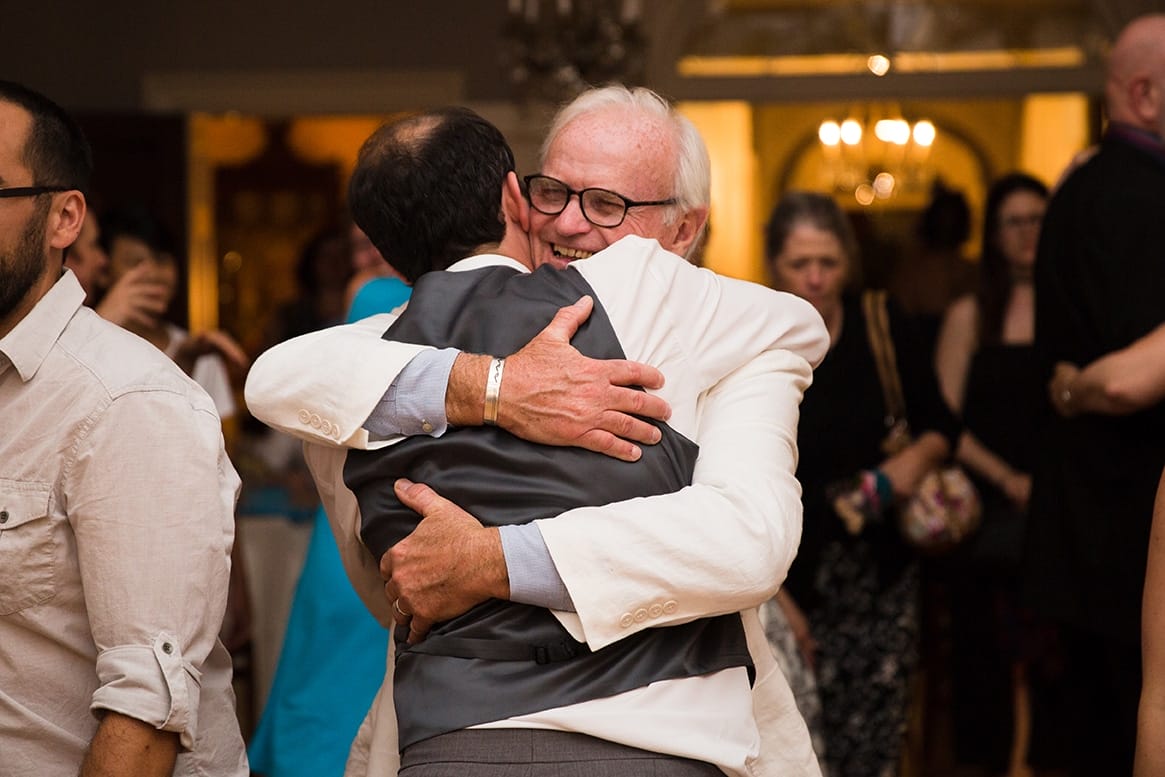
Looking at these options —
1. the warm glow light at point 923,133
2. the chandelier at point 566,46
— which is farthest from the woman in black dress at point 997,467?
the warm glow light at point 923,133

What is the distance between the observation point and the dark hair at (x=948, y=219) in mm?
5691

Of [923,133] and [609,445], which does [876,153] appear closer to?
[923,133]

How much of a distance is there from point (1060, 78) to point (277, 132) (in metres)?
5.26

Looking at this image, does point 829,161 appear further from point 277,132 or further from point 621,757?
point 621,757

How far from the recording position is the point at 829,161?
963cm

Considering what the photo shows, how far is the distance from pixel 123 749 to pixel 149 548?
0.80ft

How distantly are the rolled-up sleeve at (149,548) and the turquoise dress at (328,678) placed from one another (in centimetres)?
102

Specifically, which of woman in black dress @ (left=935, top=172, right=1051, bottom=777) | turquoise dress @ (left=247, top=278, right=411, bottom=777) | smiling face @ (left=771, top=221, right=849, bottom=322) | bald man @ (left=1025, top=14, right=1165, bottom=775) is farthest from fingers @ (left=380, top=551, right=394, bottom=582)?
woman in black dress @ (left=935, top=172, right=1051, bottom=777)

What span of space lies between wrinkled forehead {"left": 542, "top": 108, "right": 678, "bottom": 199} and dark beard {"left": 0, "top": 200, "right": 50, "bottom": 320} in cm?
68

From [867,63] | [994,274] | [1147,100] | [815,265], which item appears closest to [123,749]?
[815,265]

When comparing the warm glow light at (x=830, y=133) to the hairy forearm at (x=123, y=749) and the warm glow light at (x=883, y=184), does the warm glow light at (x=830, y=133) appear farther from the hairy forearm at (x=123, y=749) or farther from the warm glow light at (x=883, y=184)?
the hairy forearm at (x=123, y=749)

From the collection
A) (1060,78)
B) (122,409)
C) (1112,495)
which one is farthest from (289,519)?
(1060,78)

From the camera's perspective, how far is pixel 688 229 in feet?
6.88

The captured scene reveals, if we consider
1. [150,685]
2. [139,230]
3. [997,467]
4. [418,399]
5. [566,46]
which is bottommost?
[997,467]
